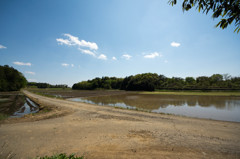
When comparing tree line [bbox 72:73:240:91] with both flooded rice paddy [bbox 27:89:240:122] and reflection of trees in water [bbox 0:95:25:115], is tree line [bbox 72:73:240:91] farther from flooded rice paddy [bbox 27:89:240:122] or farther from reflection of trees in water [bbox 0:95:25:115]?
reflection of trees in water [bbox 0:95:25:115]

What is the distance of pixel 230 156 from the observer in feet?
13.4

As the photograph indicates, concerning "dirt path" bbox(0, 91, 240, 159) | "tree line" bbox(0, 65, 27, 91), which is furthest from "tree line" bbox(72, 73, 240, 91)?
"dirt path" bbox(0, 91, 240, 159)

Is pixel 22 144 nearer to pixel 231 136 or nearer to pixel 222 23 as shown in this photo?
pixel 222 23

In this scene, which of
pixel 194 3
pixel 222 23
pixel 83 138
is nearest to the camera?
pixel 222 23

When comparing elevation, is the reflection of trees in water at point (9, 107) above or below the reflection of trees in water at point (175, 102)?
below

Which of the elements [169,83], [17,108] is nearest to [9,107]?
[17,108]

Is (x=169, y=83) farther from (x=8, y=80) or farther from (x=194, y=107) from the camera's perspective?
(x=8, y=80)

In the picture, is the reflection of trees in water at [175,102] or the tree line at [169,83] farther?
the tree line at [169,83]

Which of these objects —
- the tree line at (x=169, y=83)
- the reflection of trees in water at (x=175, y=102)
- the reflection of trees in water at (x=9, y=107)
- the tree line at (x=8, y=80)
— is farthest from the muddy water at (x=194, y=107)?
the tree line at (x=8, y=80)

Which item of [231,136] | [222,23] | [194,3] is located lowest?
[231,136]

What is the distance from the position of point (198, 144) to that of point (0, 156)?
8520 mm

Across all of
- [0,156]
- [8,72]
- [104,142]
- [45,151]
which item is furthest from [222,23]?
[8,72]

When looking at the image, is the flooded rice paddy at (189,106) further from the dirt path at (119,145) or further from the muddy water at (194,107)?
the dirt path at (119,145)

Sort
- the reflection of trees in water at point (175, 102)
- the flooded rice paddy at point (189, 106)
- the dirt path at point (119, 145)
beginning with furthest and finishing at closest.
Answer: the reflection of trees in water at point (175, 102) → the flooded rice paddy at point (189, 106) → the dirt path at point (119, 145)
